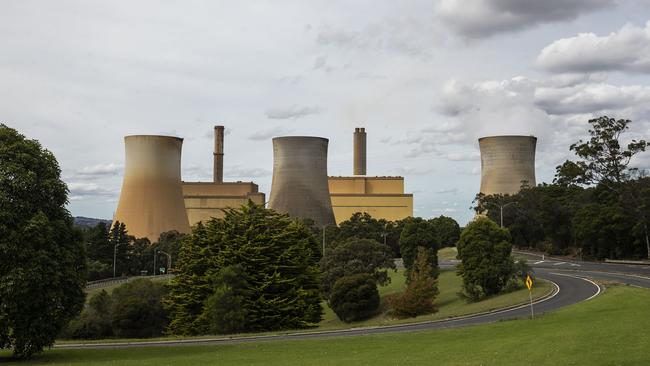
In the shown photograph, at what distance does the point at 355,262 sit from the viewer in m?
45.1

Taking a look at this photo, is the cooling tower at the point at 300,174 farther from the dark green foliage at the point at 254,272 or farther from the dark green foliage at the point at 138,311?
the dark green foliage at the point at 254,272

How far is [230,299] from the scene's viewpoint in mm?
32469

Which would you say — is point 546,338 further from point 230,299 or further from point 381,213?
point 381,213

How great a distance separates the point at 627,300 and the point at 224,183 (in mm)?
93114

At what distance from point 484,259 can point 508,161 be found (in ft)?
137

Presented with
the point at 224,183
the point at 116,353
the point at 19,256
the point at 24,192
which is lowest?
the point at 116,353

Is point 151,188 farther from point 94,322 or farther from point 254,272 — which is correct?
point 254,272

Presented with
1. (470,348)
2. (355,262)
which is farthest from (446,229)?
(470,348)

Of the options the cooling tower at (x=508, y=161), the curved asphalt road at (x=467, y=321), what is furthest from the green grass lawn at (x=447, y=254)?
the curved asphalt road at (x=467, y=321)

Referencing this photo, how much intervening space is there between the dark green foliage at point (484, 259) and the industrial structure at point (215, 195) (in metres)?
75.1

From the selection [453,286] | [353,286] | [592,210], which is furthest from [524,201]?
[353,286]

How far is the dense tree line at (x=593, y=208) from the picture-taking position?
5378 centimetres

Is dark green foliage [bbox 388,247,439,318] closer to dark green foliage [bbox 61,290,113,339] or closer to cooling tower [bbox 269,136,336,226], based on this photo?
dark green foliage [bbox 61,290,113,339]

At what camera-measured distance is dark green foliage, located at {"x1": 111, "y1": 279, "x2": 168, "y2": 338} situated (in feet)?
134
